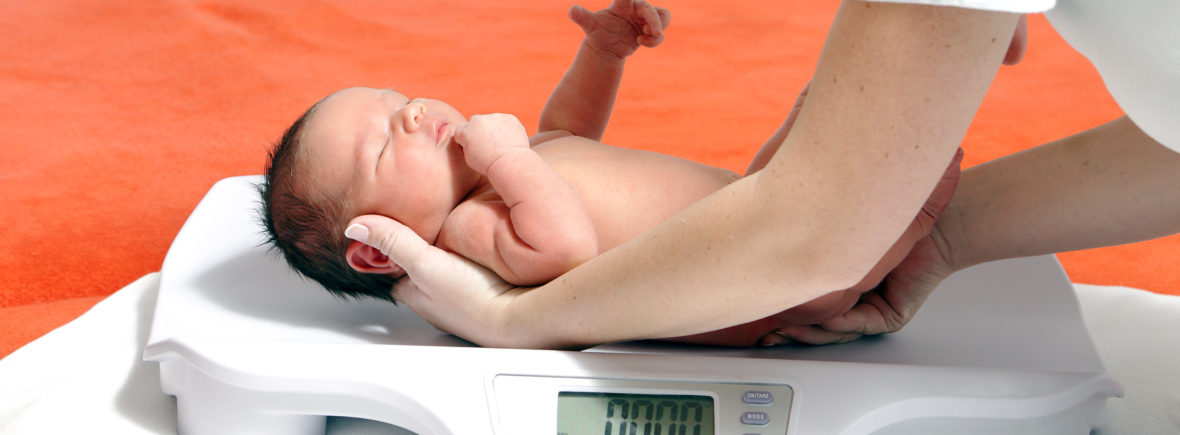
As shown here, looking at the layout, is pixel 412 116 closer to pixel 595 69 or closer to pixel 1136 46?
pixel 595 69

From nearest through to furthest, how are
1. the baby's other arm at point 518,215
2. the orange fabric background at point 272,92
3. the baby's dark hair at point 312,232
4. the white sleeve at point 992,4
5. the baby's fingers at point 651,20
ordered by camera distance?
1. the white sleeve at point 992,4
2. the baby's other arm at point 518,215
3. the baby's dark hair at point 312,232
4. the baby's fingers at point 651,20
5. the orange fabric background at point 272,92

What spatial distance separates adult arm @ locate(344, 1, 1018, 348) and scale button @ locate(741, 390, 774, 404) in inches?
3.5

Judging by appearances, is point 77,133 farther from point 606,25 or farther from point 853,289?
point 853,289

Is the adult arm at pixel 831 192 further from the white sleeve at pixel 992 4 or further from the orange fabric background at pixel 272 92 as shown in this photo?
the orange fabric background at pixel 272 92

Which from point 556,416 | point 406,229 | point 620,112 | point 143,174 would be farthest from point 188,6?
point 556,416

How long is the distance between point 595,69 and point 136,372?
67 cm

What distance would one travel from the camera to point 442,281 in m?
0.92

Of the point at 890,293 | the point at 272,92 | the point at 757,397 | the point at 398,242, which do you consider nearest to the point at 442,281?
the point at 398,242

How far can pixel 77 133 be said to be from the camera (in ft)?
6.25

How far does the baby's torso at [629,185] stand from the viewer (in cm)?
99

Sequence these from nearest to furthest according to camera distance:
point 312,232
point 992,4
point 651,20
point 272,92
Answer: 1. point 992,4
2. point 312,232
3. point 651,20
4. point 272,92

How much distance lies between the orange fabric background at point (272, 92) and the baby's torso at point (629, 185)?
780 millimetres

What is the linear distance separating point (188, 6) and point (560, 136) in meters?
1.68

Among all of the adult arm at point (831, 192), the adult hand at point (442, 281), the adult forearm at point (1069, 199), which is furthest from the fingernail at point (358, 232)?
the adult forearm at point (1069, 199)
